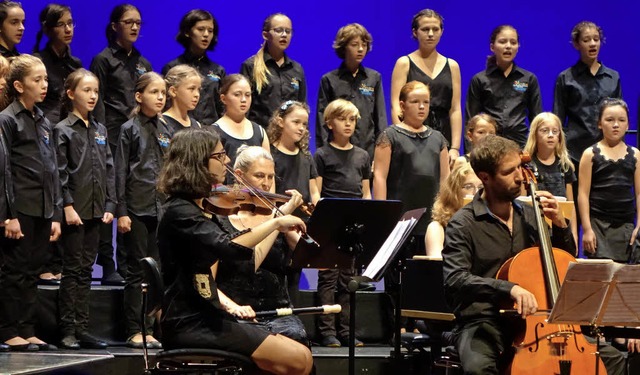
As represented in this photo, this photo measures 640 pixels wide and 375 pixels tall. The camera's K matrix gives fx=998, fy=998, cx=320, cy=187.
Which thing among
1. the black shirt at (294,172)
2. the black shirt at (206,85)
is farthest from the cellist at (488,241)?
the black shirt at (206,85)

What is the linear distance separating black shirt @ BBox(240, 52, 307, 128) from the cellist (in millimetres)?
3184

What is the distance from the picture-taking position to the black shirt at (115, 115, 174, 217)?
20.7ft

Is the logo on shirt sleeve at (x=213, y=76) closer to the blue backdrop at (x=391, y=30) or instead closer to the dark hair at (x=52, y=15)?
the dark hair at (x=52, y=15)

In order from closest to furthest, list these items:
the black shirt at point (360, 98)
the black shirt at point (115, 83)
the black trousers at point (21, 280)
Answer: the black trousers at point (21, 280) → the black shirt at point (115, 83) → the black shirt at point (360, 98)

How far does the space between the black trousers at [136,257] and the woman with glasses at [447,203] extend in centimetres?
184

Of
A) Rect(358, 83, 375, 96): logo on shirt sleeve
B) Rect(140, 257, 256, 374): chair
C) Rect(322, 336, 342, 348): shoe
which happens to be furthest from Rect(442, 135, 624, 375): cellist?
Rect(358, 83, 375, 96): logo on shirt sleeve

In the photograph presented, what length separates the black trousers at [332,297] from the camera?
6.65m

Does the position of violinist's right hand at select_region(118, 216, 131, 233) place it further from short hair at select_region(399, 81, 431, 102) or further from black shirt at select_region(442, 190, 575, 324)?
black shirt at select_region(442, 190, 575, 324)

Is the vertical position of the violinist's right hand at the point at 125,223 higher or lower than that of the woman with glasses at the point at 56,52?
lower

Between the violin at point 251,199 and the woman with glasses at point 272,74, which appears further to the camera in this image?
the woman with glasses at point 272,74

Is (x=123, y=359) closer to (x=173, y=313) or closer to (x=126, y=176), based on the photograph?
(x=126, y=176)

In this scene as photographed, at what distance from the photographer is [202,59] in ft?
24.8

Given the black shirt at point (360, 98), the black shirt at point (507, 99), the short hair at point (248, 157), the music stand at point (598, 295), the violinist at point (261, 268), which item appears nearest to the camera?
the music stand at point (598, 295)

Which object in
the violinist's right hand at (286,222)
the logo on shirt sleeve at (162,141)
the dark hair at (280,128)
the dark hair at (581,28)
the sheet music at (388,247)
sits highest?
the dark hair at (581,28)
